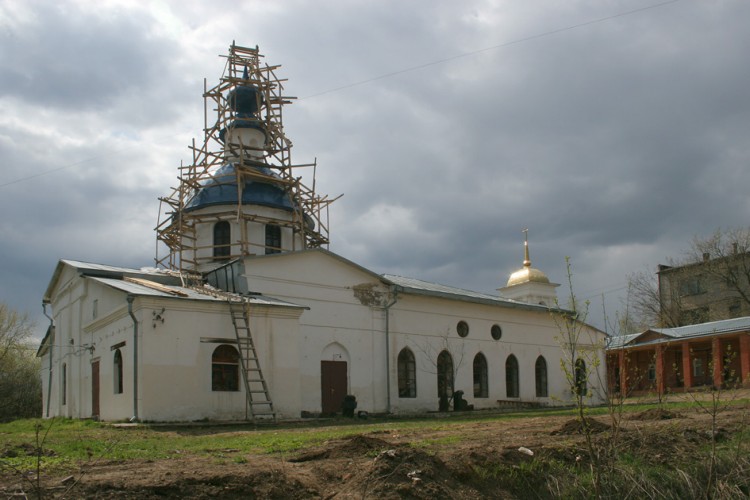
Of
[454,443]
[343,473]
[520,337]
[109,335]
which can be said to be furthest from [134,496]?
[520,337]

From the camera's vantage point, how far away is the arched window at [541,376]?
3538 cm

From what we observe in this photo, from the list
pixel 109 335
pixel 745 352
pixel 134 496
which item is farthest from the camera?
pixel 745 352

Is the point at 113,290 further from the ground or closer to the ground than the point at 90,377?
further from the ground

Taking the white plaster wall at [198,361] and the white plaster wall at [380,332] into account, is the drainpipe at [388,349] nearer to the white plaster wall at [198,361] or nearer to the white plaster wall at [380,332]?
the white plaster wall at [380,332]

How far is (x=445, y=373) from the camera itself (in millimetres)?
30859

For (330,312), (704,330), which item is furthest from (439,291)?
(704,330)

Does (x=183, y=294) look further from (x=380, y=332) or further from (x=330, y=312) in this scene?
(x=380, y=332)

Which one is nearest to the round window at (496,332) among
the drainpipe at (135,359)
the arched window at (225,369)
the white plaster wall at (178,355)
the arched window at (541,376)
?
the arched window at (541,376)

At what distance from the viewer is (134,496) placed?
24.5 ft

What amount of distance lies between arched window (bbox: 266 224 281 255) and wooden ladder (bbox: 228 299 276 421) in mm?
7764

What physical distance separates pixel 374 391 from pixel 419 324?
3.70 meters

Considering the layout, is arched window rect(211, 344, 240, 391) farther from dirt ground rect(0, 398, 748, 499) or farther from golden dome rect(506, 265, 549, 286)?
golden dome rect(506, 265, 549, 286)

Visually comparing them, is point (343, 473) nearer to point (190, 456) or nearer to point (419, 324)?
point (190, 456)

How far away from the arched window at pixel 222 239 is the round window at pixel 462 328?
10216 millimetres
